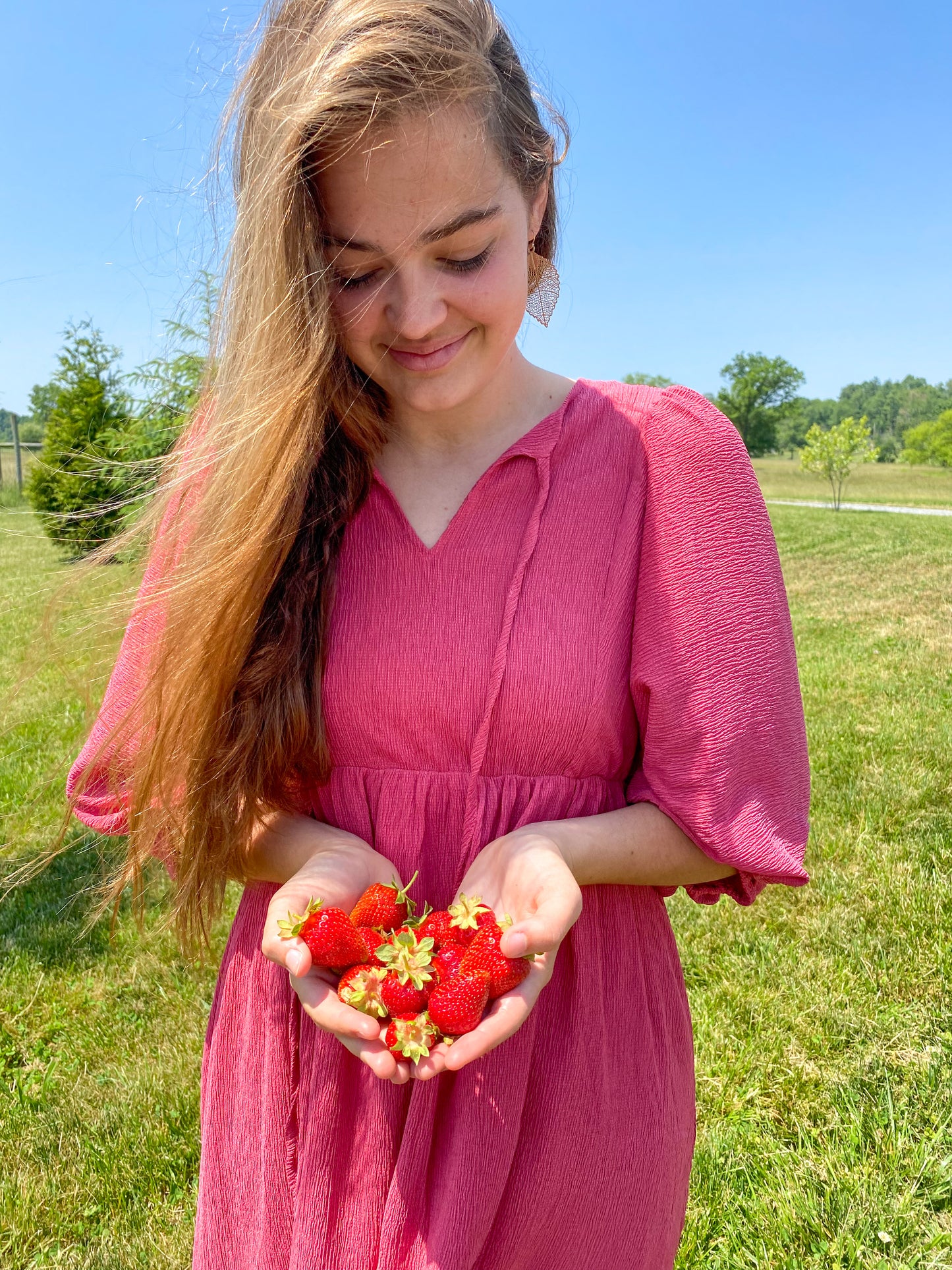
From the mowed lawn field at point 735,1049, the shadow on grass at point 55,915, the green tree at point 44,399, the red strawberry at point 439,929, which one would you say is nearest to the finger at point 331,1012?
the red strawberry at point 439,929

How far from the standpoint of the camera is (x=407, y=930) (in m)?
1.14

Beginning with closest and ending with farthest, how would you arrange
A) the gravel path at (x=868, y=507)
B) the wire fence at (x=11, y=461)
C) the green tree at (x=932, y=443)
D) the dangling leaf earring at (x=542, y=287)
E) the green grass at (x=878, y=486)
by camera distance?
the dangling leaf earring at (x=542, y=287) → the wire fence at (x=11, y=461) → the gravel path at (x=868, y=507) → the green grass at (x=878, y=486) → the green tree at (x=932, y=443)

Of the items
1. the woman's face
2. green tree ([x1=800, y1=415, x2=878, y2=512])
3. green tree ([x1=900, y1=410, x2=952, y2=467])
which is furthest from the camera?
green tree ([x1=900, y1=410, x2=952, y2=467])

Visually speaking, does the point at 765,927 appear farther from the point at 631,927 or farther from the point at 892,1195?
the point at 631,927

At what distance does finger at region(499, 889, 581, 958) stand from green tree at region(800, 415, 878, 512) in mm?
28446

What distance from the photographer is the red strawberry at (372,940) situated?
1140 mm

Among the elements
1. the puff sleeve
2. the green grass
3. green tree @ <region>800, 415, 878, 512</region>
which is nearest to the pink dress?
the puff sleeve

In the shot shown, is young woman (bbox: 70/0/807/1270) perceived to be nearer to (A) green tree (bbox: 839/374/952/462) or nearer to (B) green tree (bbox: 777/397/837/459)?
(B) green tree (bbox: 777/397/837/459)

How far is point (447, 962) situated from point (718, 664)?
1.59 ft

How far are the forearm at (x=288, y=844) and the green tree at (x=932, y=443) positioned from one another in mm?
62758

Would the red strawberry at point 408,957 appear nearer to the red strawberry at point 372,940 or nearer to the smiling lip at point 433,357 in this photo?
the red strawberry at point 372,940

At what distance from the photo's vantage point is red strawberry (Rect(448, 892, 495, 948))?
1111 millimetres

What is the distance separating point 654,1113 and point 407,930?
411 mm

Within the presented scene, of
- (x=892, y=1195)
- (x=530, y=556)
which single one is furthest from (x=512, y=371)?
(x=892, y=1195)
